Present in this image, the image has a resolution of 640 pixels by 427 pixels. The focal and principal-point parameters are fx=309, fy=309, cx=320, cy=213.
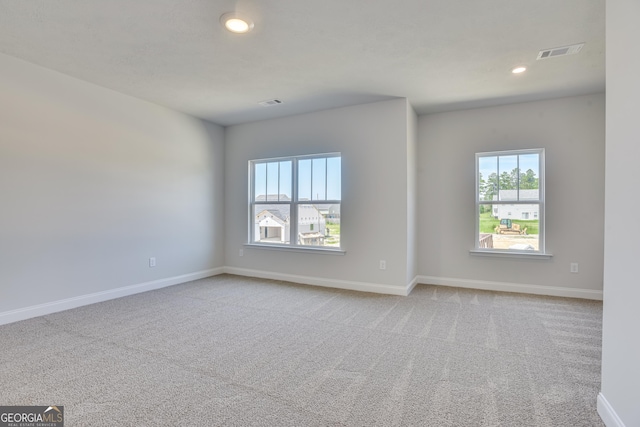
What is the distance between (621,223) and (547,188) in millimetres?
3031

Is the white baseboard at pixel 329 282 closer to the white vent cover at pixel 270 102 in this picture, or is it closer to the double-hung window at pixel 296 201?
the double-hung window at pixel 296 201

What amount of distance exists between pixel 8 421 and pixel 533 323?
4.02 m

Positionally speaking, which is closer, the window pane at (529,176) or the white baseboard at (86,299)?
the white baseboard at (86,299)

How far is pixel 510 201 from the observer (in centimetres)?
428

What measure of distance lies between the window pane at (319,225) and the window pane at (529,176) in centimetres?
256

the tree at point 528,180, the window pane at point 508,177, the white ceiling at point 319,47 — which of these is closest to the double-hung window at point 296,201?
the white ceiling at point 319,47

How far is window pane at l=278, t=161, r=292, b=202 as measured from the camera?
5.04m

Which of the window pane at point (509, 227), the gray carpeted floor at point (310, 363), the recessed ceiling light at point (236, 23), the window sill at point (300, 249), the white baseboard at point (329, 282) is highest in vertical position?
the recessed ceiling light at point (236, 23)

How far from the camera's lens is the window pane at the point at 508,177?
4.28 meters

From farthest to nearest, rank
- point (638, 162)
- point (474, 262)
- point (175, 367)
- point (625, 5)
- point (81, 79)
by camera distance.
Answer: point (474, 262)
point (81, 79)
point (175, 367)
point (625, 5)
point (638, 162)

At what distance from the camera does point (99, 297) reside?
3707 mm

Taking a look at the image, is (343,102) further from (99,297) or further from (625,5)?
(99,297)

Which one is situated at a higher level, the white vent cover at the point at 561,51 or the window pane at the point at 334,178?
the white vent cover at the point at 561,51

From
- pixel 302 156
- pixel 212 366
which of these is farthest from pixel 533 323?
pixel 302 156
